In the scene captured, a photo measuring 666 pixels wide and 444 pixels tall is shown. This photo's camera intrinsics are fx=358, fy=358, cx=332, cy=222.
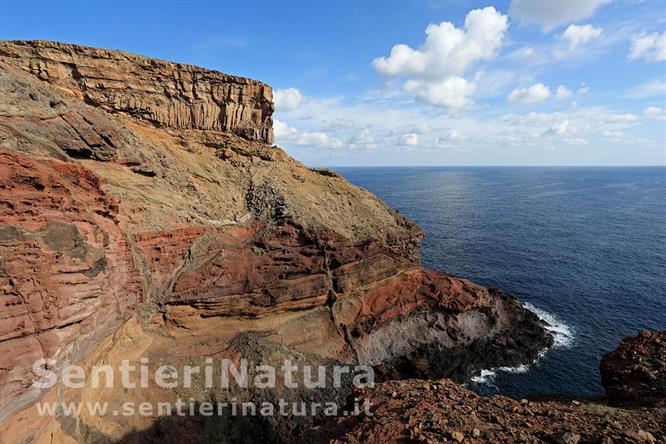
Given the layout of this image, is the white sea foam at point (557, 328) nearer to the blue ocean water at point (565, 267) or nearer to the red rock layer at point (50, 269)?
the blue ocean water at point (565, 267)

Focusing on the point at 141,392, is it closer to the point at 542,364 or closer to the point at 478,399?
the point at 478,399

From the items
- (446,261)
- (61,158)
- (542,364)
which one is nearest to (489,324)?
(542,364)

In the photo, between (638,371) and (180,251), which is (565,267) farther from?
(180,251)

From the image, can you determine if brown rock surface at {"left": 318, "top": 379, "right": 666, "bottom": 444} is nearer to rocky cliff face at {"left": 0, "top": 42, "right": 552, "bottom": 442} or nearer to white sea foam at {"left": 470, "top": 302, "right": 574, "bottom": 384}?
rocky cliff face at {"left": 0, "top": 42, "right": 552, "bottom": 442}

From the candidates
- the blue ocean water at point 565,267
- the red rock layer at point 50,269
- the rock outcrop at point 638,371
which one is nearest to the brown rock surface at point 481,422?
the rock outcrop at point 638,371

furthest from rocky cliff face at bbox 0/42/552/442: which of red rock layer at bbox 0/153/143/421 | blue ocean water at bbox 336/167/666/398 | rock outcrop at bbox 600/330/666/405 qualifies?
rock outcrop at bbox 600/330/666/405

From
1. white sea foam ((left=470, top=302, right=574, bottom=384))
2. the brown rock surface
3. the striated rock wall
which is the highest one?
the striated rock wall
